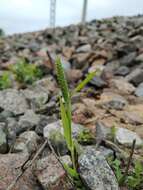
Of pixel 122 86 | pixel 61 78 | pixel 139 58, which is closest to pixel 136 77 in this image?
pixel 122 86

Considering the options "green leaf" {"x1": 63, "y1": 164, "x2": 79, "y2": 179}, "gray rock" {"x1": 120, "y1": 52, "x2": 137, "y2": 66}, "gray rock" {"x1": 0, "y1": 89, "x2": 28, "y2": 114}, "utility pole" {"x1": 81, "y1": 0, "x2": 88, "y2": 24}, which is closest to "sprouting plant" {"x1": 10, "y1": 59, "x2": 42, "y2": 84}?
"gray rock" {"x1": 0, "y1": 89, "x2": 28, "y2": 114}

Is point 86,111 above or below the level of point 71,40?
below

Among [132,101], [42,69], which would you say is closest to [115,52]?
[42,69]

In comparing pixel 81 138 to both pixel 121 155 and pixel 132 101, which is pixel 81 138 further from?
pixel 132 101

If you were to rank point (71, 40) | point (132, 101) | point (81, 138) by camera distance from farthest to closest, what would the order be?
point (71, 40)
point (132, 101)
point (81, 138)

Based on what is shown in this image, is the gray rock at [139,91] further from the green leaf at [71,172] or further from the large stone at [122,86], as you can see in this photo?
the green leaf at [71,172]
